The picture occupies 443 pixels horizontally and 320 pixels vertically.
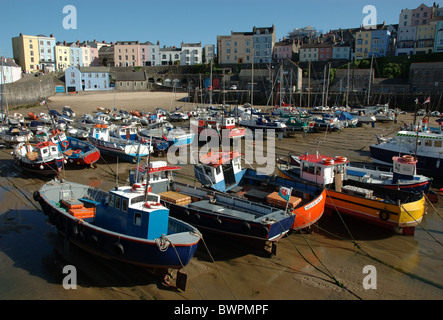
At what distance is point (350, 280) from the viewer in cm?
1005

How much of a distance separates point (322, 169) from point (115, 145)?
14255mm

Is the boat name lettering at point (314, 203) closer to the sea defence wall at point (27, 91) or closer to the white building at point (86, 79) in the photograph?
the sea defence wall at point (27, 91)

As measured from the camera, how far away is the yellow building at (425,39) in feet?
232

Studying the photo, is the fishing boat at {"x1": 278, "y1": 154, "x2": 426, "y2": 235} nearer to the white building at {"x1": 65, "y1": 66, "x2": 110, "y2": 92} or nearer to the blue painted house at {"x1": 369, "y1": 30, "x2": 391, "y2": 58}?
the white building at {"x1": 65, "y1": 66, "x2": 110, "y2": 92}

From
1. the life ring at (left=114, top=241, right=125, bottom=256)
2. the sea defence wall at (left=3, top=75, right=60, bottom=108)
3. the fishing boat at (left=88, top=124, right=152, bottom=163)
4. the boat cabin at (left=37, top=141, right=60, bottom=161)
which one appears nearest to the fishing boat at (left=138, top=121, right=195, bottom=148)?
the fishing boat at (left=88, top=124, right=152, bottom=163)

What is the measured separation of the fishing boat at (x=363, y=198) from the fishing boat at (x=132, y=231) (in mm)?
6713

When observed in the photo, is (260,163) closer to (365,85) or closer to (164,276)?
(164,276)

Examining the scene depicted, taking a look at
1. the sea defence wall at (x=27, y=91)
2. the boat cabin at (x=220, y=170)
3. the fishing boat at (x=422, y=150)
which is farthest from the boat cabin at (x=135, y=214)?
the sea defence wall at (x=27, y=91)

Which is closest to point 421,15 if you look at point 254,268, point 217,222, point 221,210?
point 221,210

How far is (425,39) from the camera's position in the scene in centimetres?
7112

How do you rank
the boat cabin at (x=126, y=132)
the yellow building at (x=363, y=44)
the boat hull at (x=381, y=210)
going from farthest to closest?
the yellow building at (x=363, y=44) → the boat cabin at (x=126, y=132) → the boat hull at (x=381, y=210)

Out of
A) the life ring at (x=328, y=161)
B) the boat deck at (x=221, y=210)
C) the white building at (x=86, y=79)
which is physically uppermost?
the white building at (x=86, y=79)

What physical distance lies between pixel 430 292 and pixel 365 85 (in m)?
55.6
